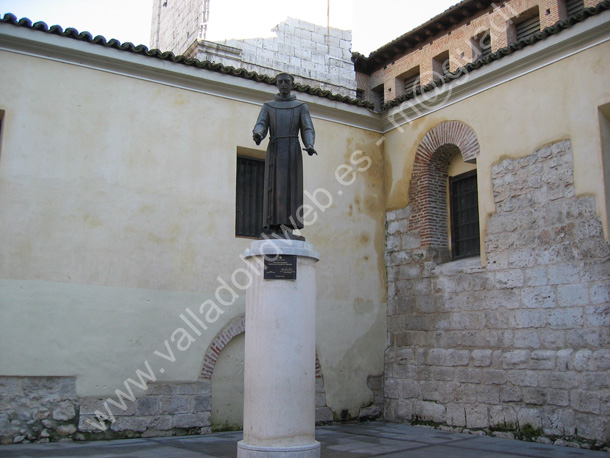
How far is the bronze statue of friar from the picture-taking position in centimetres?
620

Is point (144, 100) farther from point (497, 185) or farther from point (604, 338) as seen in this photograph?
point (604, 338)

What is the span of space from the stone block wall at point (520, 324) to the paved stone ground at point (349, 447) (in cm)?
45

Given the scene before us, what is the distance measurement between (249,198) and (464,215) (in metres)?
3.30

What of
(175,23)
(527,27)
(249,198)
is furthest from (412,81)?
(249,198)

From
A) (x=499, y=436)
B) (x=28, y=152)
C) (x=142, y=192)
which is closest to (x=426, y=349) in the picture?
(x=499, y=436)

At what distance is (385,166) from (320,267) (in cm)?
224

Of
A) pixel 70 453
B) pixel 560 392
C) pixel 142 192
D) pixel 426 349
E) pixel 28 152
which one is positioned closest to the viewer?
pixel 70 453

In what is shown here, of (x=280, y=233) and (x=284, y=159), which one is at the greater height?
(x=284, y=159)

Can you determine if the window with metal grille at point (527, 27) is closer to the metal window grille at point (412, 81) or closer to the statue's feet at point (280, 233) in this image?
the metal window grille at point (412, 81)

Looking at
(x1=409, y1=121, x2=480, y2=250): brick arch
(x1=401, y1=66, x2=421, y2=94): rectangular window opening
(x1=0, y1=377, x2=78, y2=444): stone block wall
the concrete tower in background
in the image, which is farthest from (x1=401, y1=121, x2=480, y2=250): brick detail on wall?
(x1=401, y1=66, x2=421, y2=94): rectangular window opening

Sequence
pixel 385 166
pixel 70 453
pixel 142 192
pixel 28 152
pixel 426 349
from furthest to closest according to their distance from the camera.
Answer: pixel 385 166, pixel 426 349, pixel 142 192, pixel 28 152, pixel 70 453

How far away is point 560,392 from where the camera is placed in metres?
7.23

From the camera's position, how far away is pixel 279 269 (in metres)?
5.81

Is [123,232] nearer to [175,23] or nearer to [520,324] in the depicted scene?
[520,324]
